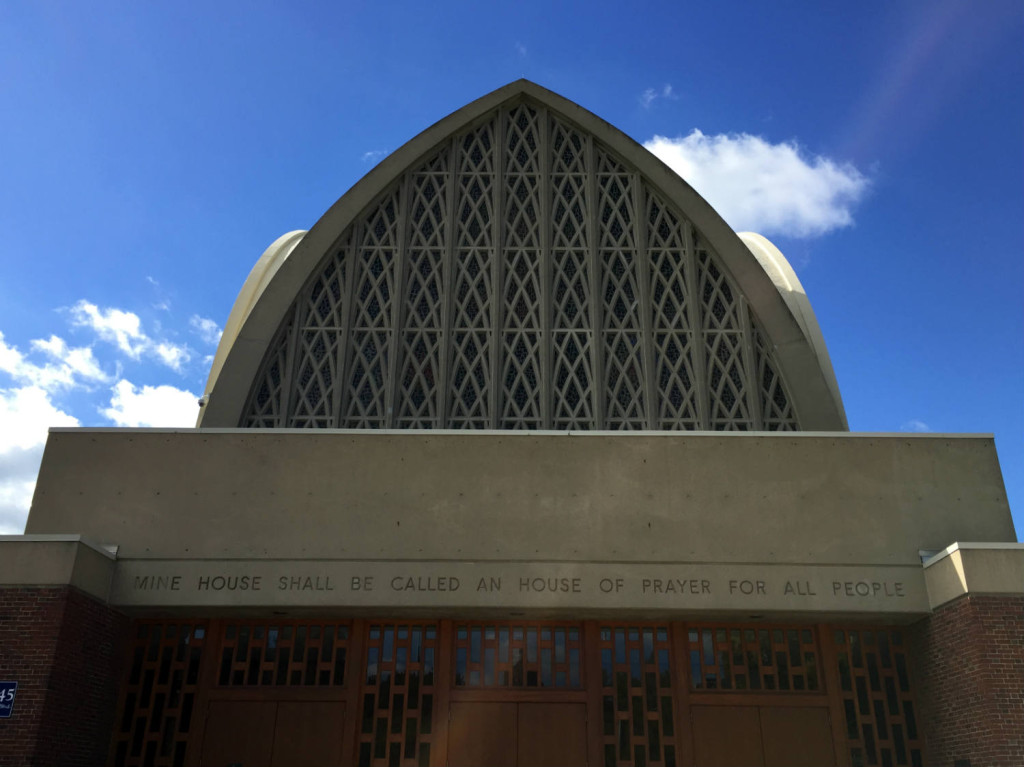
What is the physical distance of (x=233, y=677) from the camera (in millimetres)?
13469

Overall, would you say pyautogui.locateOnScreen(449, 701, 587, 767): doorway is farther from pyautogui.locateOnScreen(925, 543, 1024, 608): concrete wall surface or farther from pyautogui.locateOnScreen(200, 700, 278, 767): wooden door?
pyautogui.locateOnScreen(925, 543, 1024, 608): concrete wall surface

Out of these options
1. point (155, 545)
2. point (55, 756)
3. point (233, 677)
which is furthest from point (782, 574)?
point (55, 756)

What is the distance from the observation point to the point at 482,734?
13.0 m

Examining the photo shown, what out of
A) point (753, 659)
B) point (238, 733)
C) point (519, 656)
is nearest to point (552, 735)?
point (519, 656)

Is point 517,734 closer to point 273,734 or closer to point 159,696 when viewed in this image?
point 273,734

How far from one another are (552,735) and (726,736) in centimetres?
252

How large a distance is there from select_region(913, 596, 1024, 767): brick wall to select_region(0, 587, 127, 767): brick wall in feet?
38.8

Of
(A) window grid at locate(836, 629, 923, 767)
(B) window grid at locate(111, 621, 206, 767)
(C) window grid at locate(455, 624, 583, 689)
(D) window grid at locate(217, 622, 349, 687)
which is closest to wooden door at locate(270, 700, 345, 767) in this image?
(D) window grid at locate(217, 622, 349, 687)

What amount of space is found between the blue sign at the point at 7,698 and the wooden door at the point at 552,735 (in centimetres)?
672

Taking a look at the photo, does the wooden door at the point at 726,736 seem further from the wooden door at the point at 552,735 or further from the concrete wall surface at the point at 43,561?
the concrete wall surface at the point at 43,561

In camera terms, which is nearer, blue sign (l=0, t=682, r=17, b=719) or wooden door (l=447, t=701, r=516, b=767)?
blue sign (l=0, t=682, r=17, b=719)

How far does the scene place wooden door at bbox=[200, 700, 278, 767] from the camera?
42.8 feet

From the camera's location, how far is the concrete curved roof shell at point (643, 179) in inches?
651

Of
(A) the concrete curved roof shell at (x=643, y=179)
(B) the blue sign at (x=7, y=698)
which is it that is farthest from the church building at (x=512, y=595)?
(A) the concrete curved roof shell at (x=643, y=179)
